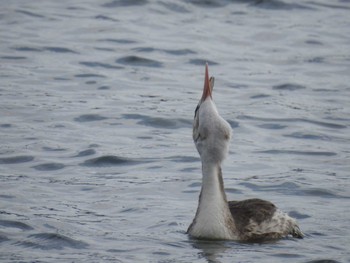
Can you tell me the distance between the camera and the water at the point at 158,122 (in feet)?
35.4

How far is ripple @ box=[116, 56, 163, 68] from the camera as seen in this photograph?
63.5 ft

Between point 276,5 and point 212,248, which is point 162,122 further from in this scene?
point 276,5

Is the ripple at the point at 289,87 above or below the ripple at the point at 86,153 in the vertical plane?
above

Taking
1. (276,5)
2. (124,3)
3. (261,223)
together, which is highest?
(276,5)

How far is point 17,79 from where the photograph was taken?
17625 mm

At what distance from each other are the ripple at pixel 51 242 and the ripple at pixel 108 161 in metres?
3.09

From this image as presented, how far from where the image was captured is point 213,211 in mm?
10398

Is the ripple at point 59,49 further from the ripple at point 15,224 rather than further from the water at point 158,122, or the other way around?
the ripple at point 15,224

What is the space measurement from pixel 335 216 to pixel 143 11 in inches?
458

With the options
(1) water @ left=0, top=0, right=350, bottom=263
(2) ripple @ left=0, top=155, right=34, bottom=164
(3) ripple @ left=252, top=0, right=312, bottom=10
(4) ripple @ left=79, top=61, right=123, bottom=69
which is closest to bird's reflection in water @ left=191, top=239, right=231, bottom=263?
(1) water @ left=0, top=0, right=350, bottom=263

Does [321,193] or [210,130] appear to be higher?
[210,130]

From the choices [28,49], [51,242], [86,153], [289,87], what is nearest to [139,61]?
[28,49]

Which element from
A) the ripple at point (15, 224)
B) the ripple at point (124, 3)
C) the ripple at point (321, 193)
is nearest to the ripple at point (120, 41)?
the ripple at point (124, 3)

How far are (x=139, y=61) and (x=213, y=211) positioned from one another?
932cm
